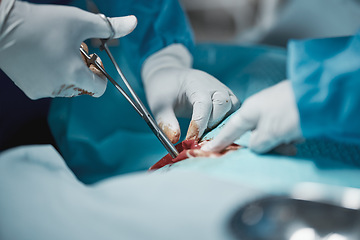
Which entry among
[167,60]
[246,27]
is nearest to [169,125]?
[167,60]

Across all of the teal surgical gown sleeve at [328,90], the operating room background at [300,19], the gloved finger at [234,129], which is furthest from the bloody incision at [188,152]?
the operating room background at [300,19]

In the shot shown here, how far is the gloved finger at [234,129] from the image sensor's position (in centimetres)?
→ 52

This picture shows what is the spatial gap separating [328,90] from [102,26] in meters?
0.35

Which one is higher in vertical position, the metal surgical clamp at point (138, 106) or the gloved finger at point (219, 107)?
the metal surgical clamp at point (138, 106)

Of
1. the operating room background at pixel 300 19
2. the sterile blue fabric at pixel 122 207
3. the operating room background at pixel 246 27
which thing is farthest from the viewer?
the operating room background at pixel 300 19

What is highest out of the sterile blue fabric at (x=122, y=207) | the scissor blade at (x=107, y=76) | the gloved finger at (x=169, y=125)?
the scissor blade at (x=107, y=76)

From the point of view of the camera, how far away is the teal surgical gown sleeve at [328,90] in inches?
18.1

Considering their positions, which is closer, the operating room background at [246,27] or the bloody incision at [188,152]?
the bloody incision at [188,152]

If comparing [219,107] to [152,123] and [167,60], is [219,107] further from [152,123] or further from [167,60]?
[167,60]

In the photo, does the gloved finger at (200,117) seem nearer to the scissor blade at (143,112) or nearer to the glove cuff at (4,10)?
the scissor blade at (143,112)

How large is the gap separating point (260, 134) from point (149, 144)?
21cm

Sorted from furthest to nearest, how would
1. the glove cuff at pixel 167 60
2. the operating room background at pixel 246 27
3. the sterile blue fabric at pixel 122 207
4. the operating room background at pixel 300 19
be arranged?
the operating room background at pixel 300 19 < the glove cuff at pixel 167 60 < the operating room background at pixel 246 27 < the sterile blue fabric at pixel 122 207

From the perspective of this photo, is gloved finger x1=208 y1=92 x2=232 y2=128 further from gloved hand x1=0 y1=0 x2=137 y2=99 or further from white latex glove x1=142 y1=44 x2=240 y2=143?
gloved hand x1=0 y1=0 x2=137 y2=99

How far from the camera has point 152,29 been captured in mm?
840
